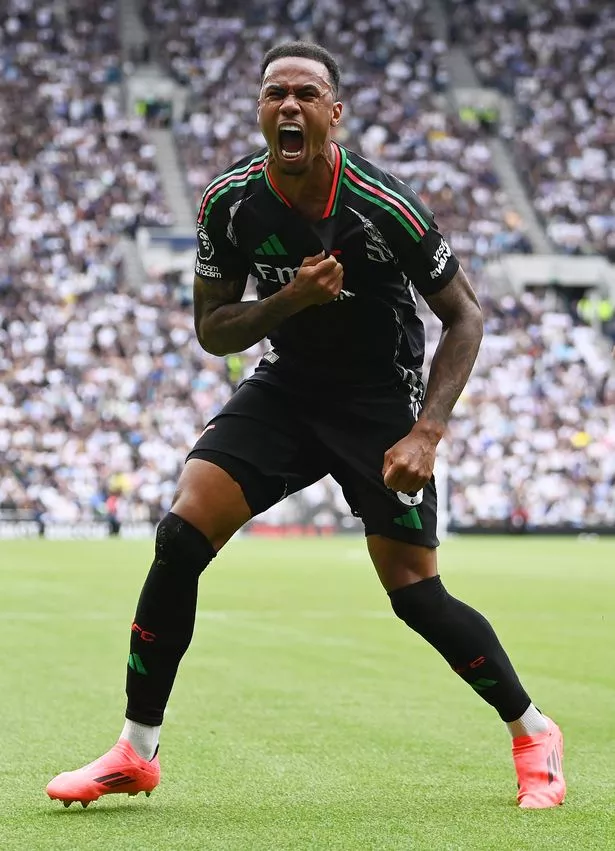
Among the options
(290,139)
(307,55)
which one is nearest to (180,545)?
(290,139)

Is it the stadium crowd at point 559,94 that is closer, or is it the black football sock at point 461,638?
the black football sock at point 461,638

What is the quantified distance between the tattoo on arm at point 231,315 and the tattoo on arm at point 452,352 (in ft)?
1.84

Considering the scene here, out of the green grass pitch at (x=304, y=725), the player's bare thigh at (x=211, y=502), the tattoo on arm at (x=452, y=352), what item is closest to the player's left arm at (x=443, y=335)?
the tattoo on arm at (x=452, y=352)

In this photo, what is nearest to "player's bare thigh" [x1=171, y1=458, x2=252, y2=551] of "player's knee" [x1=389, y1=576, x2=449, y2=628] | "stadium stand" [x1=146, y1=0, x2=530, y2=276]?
"player's knee" [x1=389, y1=576, x2=449, y2=628]

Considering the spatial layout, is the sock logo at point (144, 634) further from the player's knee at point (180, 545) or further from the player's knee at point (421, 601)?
the player's knee at point (421, 601)

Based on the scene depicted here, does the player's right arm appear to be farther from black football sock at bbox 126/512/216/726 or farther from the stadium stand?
the stadium stand

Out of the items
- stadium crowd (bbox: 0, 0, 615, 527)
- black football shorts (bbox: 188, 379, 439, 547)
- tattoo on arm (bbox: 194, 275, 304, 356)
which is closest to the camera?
tattoo on arm (bbox: 194, 275, 304, 356)

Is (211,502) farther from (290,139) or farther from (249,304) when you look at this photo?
Answer: (290,139)

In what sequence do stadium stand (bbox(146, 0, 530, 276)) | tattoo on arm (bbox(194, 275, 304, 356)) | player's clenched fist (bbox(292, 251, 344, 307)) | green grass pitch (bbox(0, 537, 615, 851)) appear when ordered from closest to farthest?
green grass pitch (bbox(0, 537, 615, 851)), player's clenched fist (bbox(292, 251, 344, 307)), tattoo on arm (bbox(194, 275, 304, 356)), stadium stand (bbox(146, 0, 530, 276))

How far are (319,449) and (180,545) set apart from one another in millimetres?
695

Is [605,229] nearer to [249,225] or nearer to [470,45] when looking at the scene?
[470,45]

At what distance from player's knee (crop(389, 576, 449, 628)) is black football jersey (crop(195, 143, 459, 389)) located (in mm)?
762

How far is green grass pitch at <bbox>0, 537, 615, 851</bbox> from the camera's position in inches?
176

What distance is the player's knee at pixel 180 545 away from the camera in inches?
192
